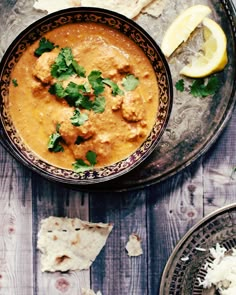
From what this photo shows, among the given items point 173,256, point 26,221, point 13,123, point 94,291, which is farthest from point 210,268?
point 13,123

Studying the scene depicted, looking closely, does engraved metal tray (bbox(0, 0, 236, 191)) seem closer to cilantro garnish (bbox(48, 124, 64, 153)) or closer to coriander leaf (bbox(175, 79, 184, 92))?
coriander leaf (bbox(175, 79, 184, 92))

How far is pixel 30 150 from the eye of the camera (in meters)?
2.30

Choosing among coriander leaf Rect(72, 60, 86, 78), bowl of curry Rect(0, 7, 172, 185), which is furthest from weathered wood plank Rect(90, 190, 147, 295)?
coriander leaf Rect(72, 60, 86, 78)

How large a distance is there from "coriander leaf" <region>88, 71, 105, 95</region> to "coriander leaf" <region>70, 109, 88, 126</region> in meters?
0.09

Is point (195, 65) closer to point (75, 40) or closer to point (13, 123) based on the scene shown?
point (75, 40)

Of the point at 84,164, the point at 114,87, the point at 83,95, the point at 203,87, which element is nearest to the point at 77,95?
the point at 83,95

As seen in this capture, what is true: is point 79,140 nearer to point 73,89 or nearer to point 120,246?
point 73,89

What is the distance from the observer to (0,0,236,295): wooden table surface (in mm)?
2504

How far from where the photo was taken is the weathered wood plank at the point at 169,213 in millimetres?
2508

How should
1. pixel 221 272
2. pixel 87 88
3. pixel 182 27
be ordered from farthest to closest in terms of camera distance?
pixel 221 272, pixel 182 27, pixel 87 88

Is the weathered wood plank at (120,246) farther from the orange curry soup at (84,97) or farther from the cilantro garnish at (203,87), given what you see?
the cilantro garnish at (203,87)

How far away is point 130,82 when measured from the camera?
2275mm

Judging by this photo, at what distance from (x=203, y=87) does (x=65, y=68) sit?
0.54 meters

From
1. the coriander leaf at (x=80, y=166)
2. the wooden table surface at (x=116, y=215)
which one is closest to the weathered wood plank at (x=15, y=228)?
the wooden table surface at (x=116, y=215)
